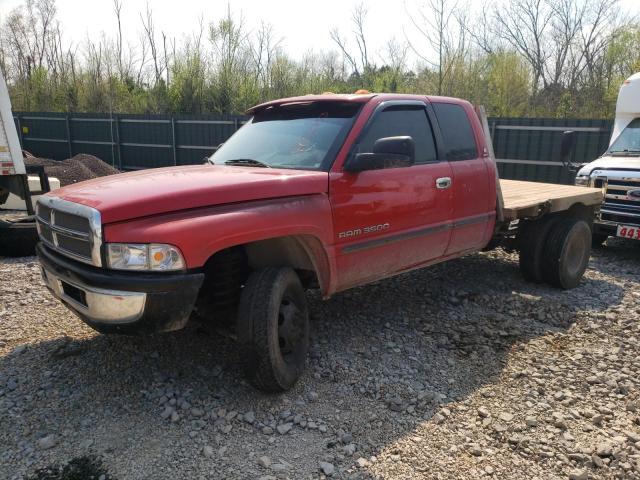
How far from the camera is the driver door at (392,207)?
3.89 metres

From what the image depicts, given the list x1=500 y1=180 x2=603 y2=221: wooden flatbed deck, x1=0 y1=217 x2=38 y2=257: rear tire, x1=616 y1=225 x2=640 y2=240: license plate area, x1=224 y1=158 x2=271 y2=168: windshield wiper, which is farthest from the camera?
x1=616 y1=225 x2=640 y2=240: license plate area

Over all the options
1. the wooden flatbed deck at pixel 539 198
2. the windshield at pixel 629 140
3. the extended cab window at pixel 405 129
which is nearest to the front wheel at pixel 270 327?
the extended cab window at pixel 405 129

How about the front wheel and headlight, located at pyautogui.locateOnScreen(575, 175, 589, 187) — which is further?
headlight, located at pyautogui.locateOnScreen(575, 175, 589, 187)

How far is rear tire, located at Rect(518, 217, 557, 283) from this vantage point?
19.6 ft

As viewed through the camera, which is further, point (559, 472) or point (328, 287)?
point (328, 287)

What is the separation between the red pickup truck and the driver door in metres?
0.01

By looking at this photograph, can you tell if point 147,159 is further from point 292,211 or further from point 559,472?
point 559,472

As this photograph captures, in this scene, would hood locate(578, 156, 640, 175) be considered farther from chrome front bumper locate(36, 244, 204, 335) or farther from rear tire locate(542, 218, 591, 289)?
chrome front bumper locate(36, 244, 204, 335)

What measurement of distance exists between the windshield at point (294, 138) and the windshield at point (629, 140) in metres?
6.01

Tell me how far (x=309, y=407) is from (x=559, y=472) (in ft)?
4.93

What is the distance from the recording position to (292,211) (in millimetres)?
3500

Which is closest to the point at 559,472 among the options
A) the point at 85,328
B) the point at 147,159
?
the point at 85,328

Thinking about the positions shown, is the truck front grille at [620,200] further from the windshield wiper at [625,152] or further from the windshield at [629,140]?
the windshield at [629,140]

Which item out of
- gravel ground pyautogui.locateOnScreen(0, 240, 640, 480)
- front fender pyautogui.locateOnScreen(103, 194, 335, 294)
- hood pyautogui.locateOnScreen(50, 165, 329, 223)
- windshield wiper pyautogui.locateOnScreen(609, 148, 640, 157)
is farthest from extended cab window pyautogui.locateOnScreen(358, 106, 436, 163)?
windshield wiper pyautogui.locateOnScreen(609, 148, 640, 157)
